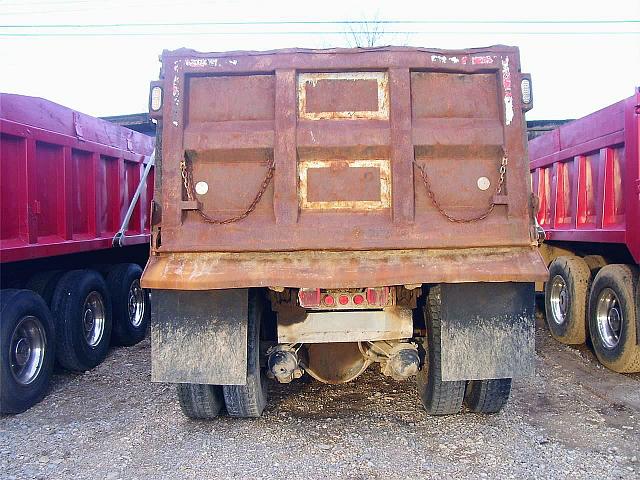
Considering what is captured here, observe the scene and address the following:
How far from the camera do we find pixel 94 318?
6555mm

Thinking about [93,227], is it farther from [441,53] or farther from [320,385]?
[441,53]

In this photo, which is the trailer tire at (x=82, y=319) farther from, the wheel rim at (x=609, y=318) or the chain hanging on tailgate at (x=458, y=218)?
the wheel rim at (x=609, y=318)

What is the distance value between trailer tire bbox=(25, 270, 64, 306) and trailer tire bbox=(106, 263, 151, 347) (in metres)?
1.19

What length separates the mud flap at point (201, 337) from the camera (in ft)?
12.6

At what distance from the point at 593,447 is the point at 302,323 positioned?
213 centimetres

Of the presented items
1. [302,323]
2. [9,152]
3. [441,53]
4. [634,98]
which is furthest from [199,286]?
[634,98]

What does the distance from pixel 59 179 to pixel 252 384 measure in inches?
115

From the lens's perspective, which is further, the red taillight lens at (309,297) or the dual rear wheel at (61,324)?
the dual rear wheel at (61,324)

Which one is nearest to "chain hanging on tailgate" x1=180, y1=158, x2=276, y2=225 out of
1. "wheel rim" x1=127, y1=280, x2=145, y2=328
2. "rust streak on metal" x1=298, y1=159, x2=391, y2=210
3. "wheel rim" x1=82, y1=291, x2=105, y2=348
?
"rust streak on metal" x1=298, y1=159, x2=391, y2=210

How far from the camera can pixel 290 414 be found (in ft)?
15.3

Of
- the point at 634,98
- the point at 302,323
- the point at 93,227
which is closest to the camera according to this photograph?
the point at 302,323

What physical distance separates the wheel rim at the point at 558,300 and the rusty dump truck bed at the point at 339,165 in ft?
13.3

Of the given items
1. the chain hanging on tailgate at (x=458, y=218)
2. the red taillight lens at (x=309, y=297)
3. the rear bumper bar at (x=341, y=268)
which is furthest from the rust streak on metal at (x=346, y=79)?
the red taillight lens at (x=309, y=297)

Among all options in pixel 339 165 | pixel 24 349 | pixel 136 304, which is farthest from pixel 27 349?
pixel 339 165
